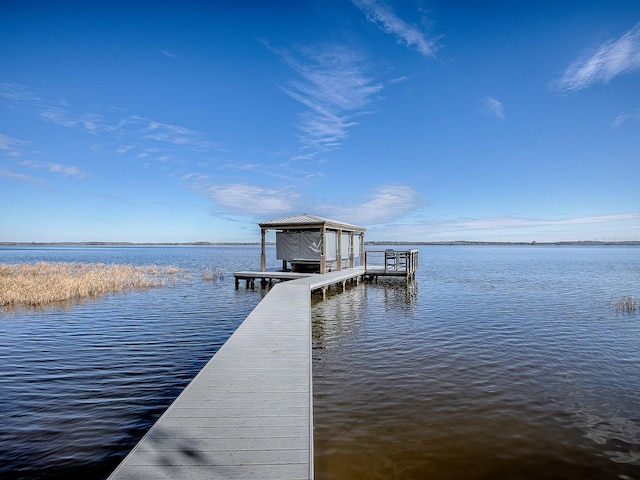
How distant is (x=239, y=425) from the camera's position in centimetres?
418

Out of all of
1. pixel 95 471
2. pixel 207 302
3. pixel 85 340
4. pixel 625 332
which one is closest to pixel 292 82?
pixel 207 302

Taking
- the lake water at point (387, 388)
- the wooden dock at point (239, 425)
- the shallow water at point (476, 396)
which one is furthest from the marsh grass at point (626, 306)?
the wooden dock at point (239, 425)

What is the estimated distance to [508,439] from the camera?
17.0 feet

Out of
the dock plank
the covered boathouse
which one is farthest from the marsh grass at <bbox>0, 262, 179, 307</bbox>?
the dock plank

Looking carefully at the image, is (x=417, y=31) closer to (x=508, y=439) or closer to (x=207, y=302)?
(x=207, y=302)

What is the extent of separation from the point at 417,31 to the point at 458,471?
16.9 metres

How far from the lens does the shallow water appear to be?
4.62 meters

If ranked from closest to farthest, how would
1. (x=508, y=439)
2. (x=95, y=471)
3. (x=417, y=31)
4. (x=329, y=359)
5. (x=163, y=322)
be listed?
(x=95, y=471) → (x=508, y=439) → (x=329, y=359) → (x=163, y=322) → (x=417, y=31)

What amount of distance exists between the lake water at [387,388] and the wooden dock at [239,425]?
0.75 m

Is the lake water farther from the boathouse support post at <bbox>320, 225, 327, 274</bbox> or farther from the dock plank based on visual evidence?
the boathouse support post at <bbox>320, 225, 327, 274</bbox>

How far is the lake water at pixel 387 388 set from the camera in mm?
4676

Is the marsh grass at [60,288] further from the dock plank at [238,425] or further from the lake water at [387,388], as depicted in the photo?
the dock plank at [238,425]

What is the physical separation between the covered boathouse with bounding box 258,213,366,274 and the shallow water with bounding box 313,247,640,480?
7.84 meters

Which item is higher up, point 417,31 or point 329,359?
point 417,31
